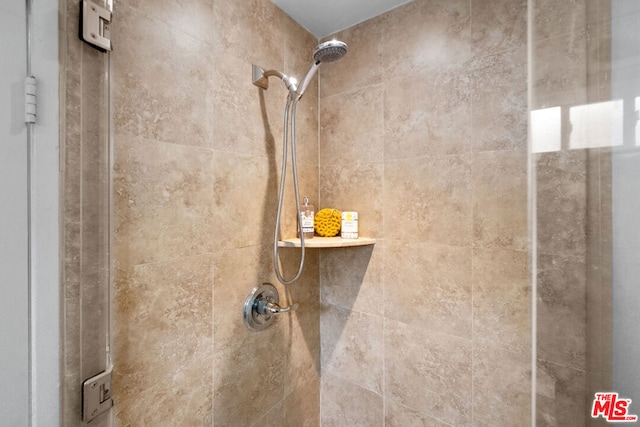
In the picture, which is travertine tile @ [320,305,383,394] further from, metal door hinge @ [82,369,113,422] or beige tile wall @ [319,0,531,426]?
metal door hinge @ [82,369,113,422]

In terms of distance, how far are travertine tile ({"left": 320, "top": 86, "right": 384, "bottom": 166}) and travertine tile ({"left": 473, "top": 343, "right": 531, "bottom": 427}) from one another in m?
→ 0.85

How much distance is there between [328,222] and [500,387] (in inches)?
34.2

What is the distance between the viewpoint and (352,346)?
1.28 m

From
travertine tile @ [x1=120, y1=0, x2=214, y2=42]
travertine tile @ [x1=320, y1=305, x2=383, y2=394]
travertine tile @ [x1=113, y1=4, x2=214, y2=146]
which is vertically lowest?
travertine tile @ [x1=320, y1=305, x2=383, y2=394]

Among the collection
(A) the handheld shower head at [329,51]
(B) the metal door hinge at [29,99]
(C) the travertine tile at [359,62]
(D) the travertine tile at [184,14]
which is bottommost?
(B) the metal door hinge at [29,99]

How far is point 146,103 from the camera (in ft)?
2.42

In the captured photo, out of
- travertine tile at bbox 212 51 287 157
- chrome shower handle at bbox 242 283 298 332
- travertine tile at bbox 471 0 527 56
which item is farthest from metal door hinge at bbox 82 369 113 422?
travertine tile at bbox 471 0 527 56

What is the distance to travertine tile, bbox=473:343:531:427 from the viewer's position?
2.94 feet

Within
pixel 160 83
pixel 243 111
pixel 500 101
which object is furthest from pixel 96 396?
pixel 500 101

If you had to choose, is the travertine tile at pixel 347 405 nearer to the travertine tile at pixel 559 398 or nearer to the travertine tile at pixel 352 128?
the travertine tile at pixel 559 398

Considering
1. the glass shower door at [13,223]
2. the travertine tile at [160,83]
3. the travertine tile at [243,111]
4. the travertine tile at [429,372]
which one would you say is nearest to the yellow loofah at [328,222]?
the travertine tile at [243,111]

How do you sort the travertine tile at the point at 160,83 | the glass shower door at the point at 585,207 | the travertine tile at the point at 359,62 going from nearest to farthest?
the glass shower door at the point at 585,207, the travertine tile at the point at 160,83, the travertine tile at the point at 359,62

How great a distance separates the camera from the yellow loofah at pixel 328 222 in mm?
1244

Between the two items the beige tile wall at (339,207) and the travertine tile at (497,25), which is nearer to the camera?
the beige tile wall at (339,207)
